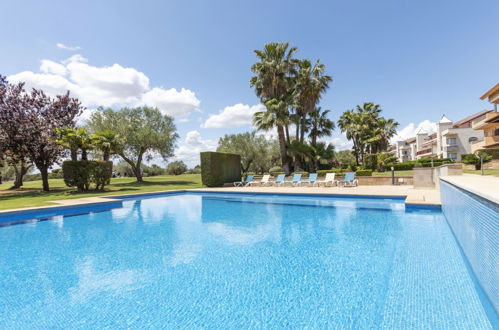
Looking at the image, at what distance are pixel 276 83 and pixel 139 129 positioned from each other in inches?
570

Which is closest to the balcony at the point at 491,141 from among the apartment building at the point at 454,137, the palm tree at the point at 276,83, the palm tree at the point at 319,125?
the apartment building at the point at 454,137

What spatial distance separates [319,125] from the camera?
76.9 feet

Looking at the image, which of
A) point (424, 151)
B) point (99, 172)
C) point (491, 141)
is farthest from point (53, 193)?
point (424, 151)

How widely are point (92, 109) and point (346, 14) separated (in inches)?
956

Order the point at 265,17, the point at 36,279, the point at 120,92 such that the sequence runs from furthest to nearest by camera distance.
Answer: the point at 120,92 < the point at 265,17 < the point at 36,279

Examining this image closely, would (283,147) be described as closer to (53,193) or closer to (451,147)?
(53,193)

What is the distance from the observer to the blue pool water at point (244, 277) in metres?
2.56

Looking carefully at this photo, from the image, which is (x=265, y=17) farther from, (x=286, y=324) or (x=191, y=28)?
(x=286, y=324)

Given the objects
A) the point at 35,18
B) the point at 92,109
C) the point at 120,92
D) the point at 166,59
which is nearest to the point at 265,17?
the point at 166,59

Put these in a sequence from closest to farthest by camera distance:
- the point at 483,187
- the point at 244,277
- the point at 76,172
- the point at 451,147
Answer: the point at 483,187 → the point at 244,277 → the point at 76,172 → the point at 451,147

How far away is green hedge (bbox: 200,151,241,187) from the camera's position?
1764 centimetres

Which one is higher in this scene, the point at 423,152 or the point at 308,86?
the point at 308,86

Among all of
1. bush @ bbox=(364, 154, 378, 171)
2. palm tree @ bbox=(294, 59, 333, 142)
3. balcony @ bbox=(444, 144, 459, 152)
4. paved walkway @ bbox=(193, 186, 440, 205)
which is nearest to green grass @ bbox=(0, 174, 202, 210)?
paved walkway @ bbox=(193, 186, 440, 205)

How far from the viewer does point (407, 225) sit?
6.26 metres
